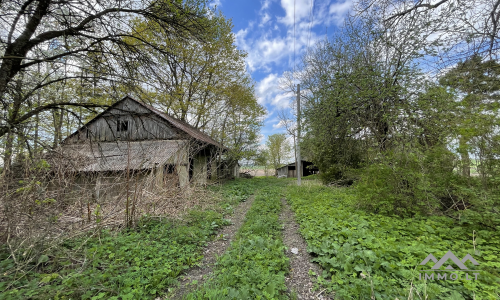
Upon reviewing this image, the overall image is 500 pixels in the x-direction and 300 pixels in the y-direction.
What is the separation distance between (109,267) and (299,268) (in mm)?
3003

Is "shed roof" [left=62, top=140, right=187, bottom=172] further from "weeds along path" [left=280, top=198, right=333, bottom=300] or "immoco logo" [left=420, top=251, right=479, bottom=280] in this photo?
"immoco logo" [left=420, top=251, right=479, bottom=280]

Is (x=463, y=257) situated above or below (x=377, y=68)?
below

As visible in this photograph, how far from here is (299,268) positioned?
317 cm

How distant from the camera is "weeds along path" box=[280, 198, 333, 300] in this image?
256 cm

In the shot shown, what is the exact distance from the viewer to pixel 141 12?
130 inches

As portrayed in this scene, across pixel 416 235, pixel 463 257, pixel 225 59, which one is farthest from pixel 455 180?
pixel 225 59

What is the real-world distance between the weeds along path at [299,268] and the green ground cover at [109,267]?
176cm

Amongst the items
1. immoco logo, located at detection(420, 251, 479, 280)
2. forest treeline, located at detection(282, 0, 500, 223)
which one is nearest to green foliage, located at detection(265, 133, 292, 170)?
forest treeline, located at detection(282, 0, 500, 223)

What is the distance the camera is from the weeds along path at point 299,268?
256cm

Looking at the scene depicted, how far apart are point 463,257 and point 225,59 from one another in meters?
17.3

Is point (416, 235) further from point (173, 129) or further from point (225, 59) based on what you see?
point (225, 59)

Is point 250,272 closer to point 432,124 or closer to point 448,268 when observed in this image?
point 448,268

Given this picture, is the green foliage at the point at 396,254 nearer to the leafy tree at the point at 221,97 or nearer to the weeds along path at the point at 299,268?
the weeds along path at the point at 299,268

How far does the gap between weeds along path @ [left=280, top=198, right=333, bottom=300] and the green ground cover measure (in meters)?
1.76
